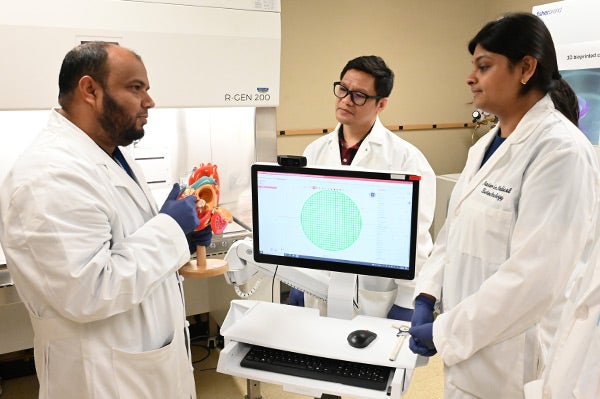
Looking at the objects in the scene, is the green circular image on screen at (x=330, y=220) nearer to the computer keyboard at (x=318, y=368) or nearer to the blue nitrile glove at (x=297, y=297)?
the computer keyboard at (x=318, y=368)

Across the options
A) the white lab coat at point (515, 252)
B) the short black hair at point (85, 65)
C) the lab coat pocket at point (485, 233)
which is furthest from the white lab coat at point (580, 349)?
the short black hair at point (85, 65)

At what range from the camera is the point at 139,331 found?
4.25 ft

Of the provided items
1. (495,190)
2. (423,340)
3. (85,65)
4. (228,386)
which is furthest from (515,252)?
(228,386)

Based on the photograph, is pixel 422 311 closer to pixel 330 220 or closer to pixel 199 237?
pixel 330 220

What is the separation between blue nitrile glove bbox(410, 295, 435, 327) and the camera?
1.41 metres

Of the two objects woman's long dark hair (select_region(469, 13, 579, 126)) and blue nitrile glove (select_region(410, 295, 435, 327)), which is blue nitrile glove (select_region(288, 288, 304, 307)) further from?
woman's long dark hair (select_region(469, 13, 579, 126))

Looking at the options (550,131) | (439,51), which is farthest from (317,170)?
(439,51)

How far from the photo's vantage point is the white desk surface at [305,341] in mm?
1275

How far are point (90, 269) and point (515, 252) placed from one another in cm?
95

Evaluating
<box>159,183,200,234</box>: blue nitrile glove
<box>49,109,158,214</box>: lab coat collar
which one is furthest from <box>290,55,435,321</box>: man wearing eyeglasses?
<box>49,109,158,214</box>: lab coat collar

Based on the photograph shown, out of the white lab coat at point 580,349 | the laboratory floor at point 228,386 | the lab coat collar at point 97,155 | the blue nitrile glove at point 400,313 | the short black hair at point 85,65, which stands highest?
the short black hair at point 85,65

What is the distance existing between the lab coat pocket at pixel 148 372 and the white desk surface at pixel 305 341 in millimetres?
133

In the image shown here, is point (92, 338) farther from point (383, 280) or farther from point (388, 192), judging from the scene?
point (383, 280)

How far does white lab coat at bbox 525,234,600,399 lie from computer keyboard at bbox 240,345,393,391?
392mm
